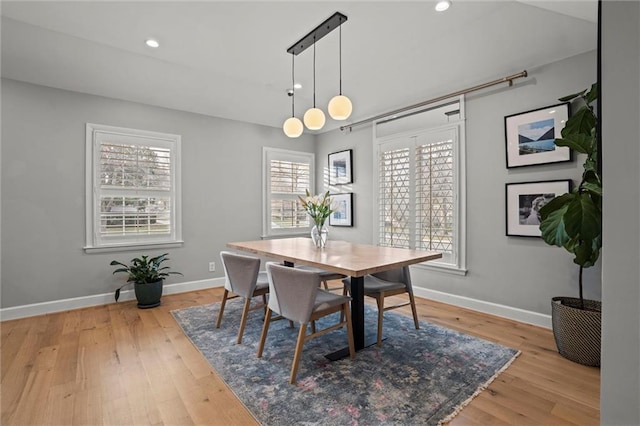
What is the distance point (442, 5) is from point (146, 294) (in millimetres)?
4053

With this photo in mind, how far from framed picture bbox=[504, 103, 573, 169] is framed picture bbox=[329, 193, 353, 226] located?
7.63 feet

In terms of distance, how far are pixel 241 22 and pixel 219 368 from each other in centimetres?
275

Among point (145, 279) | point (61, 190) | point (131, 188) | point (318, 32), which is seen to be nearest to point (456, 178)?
point (318, 32)

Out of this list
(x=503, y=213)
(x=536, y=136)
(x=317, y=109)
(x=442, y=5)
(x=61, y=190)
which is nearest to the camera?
(x=442, y=5)

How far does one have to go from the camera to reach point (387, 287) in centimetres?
274

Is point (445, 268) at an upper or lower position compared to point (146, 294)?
upper

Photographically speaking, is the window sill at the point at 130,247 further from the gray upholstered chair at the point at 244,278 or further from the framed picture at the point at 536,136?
the framed picture at the point at 536,136

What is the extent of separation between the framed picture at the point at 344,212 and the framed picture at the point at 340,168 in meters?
0.24

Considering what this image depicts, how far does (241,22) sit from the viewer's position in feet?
8.75

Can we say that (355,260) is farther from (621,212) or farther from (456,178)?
(456,178)

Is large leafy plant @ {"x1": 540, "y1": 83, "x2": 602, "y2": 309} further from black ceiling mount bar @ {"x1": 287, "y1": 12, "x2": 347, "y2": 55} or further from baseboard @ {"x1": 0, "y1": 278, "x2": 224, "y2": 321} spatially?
baseboard @ {"x1": 0, "y1": 278, "x2": 224, "y2": 321}

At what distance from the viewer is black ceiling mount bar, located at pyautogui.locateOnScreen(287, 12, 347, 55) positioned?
8.52ft

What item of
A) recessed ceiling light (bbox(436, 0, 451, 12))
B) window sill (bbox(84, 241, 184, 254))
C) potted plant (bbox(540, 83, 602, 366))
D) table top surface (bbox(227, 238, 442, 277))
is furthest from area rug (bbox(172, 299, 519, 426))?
recessed ceiling light (bbox(436, 0, 451, 12))

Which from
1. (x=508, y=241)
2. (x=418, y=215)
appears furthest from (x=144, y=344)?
(x=508, y=241)
